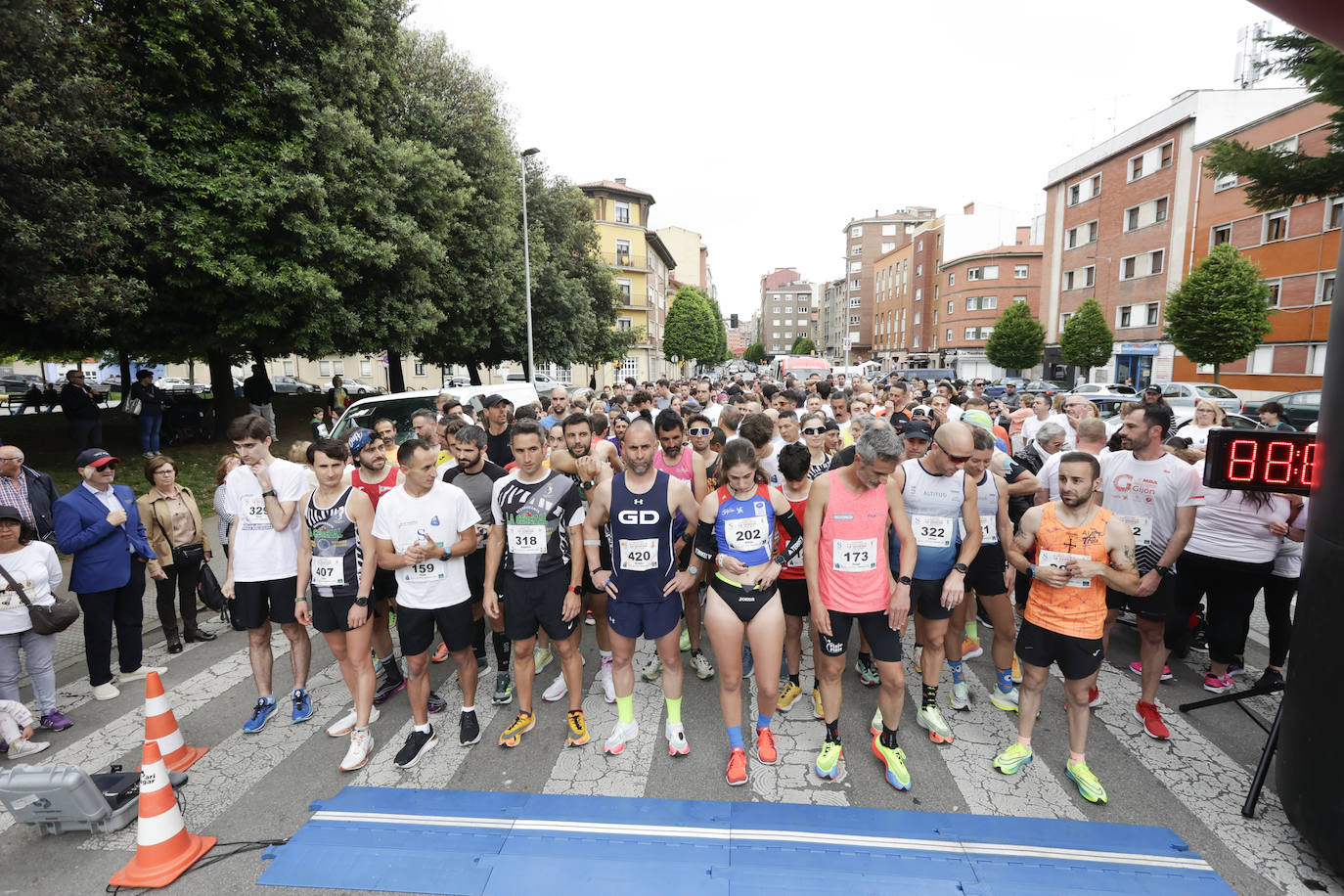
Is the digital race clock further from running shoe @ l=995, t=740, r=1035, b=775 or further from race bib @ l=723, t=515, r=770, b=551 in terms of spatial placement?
race bib @ l=723, t=515, r=770, b=551

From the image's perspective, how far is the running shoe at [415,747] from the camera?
4152 mm

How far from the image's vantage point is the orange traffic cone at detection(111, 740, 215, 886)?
10.5 feet

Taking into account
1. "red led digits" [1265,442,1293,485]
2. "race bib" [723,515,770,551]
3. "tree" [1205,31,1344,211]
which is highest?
"tree" [1205,31,1344,211]

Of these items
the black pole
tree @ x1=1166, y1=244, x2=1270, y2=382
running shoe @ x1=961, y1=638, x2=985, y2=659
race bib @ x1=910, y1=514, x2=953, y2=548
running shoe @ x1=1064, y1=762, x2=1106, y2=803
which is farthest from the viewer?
tree @ x1=1166, y1=244, x2=1270, y2=382

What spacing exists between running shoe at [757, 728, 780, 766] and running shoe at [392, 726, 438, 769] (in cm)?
223

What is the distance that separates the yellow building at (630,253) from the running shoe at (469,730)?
4658 cm

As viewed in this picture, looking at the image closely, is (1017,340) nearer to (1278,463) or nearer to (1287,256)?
(1287,256)

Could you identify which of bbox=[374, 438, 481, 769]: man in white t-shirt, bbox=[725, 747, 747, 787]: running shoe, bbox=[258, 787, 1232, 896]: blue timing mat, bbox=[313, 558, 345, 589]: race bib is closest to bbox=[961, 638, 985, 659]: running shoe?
bbox=[258, 787, 1232, 896]: blue timing mat

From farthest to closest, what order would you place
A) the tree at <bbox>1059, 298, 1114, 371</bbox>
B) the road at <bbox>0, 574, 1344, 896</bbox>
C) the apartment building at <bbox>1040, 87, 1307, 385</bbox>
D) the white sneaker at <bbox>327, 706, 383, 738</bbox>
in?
the tree at <bbox>1059, 298, 1114, 371</bbox>
the apartment building at <bbox>1040, 87, 1307, 385</bbox>
the white sneaker at <bbox>327, 706, 383, 738</bbox>
the road at <bbox>0, 574, 1344, 896</bbox>

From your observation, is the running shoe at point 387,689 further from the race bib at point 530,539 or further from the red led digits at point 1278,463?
the red led digits at point 1278,463

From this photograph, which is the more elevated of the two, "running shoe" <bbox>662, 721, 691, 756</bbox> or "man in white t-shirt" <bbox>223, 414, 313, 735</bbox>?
"man in white t-shirt" <bbox>223, 414, 313, 735</bbox>

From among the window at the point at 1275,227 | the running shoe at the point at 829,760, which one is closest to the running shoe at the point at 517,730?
the running shoe at the point at 829,760

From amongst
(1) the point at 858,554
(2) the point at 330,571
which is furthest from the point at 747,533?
(2) the point at 330,571

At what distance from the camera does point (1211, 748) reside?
419cm
